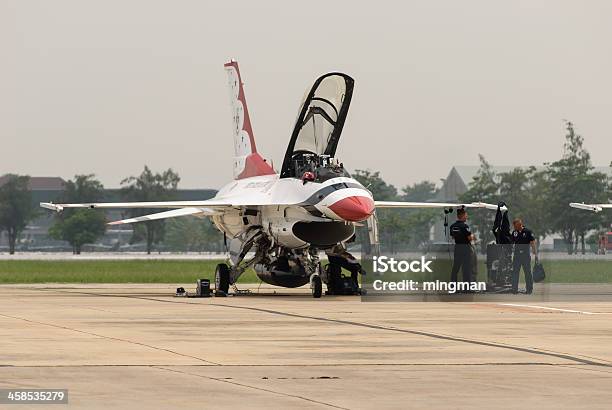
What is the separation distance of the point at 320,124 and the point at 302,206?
251cm

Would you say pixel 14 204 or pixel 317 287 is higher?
pixel 14 204

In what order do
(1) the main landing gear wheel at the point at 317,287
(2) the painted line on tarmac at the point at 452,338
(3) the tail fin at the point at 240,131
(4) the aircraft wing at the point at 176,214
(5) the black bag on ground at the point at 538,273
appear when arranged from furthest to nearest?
(3) the tail fin at the point at 240,131 → (4) the aircraft wing at the point at 176,214 → (1) the main landing gear wheel at the point at 317,287 → (5) the black bag on ground at the point at 538,273 → (2) the painted line on tarmac at the point at 452,338

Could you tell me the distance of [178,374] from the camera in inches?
620

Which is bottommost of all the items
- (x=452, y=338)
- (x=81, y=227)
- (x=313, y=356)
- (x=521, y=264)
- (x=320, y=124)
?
(x=313, y=356)

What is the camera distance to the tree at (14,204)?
167250mm

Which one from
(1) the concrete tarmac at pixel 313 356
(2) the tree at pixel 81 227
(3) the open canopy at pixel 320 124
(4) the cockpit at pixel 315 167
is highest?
(2) the tree at pixel 81 227

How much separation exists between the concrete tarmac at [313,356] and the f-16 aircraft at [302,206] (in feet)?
15.4

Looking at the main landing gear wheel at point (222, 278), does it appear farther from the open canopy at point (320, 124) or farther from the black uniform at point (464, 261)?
the black uniform at point (464, 261)

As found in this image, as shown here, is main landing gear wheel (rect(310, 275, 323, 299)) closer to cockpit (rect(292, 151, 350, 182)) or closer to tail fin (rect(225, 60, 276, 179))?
cockpit (rect(292, 151, 350, 182))

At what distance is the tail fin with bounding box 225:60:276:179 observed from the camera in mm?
43906

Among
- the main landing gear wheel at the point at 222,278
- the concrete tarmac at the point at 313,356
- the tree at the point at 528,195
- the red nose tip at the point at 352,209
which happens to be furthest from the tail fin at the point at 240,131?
the tree at the point at 528,195

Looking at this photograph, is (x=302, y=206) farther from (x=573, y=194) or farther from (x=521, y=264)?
(x=573, y=194)

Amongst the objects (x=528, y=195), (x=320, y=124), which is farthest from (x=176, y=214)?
(x=528, y=195)

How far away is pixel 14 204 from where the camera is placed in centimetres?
16750
